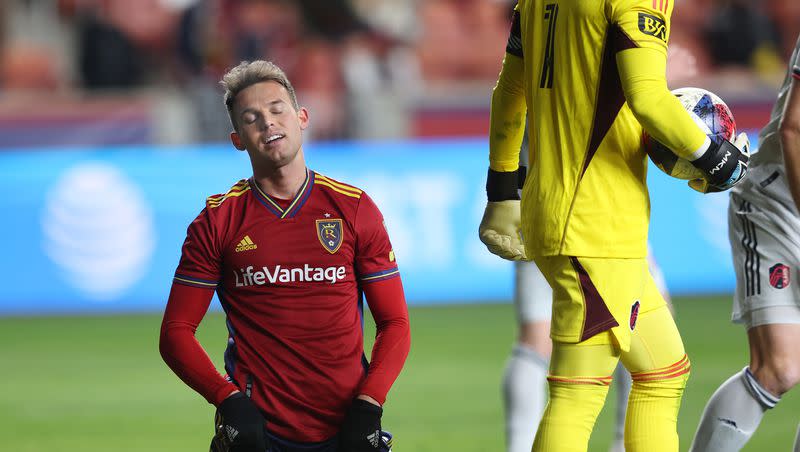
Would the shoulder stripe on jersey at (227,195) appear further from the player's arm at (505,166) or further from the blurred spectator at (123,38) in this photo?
the blurred spectator at (123,38)

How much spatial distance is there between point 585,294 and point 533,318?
3.85ft

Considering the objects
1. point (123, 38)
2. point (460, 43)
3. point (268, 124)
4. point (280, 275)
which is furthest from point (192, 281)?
point (460, 43)

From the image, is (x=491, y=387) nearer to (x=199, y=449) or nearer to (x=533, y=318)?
(x=199, y=449)

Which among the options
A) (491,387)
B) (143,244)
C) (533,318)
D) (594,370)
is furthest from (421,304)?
(594,370)

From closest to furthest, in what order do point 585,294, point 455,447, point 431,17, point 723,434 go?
point 585,294
point 723,434
point 455,447
point 431,17

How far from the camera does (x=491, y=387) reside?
7.65 metres

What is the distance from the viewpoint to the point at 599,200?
144 inches

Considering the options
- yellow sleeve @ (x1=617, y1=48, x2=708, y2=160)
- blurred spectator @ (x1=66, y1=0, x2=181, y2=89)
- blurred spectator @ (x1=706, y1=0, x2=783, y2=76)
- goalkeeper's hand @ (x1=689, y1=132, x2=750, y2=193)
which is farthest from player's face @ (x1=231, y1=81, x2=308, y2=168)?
blurred spectator @ (x1=706, y1=0, x2=783, y2=76)

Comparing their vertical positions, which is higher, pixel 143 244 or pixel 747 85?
pixel 747 85

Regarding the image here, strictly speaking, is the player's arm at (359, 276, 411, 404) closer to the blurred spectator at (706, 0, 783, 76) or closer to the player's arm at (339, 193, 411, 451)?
the player's arm at (339, 193, 411, 451)

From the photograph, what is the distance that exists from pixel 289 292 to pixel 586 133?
3.10 feet

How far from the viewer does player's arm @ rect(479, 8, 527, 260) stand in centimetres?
401

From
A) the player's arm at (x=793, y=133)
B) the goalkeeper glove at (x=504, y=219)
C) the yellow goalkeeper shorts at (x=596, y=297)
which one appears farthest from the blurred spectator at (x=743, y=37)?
the yellow goalkeeper shorts at (x=596, y=297)

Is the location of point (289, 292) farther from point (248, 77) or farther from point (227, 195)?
point (248, 77)
